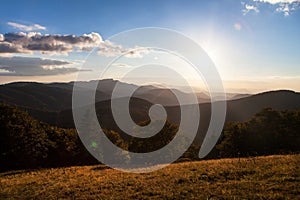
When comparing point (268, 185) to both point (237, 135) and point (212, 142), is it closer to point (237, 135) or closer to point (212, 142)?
point (237, 135)

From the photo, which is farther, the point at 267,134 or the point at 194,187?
the point at 267,134

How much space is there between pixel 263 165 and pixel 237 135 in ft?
206

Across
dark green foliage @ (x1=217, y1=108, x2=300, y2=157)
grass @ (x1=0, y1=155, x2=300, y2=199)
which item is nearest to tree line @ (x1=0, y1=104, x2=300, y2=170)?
dark green foliage @ (x1=217, y1=108, x2=300, y2=157)

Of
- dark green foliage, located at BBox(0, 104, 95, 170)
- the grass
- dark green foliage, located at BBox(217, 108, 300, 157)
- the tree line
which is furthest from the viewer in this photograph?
dark green foliage, located at BBox(217, 108, 300, 157)

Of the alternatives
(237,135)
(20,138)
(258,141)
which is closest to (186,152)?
(237,135)

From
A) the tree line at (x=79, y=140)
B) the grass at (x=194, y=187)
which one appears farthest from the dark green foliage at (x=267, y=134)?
the grass at (x=194, y=187)

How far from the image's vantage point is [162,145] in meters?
76.0

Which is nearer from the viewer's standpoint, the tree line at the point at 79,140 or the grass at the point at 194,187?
the grass at the point at 194,187

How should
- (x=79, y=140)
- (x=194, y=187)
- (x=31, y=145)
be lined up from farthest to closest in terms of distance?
(x=79, y=140) < (x=31, y=145) < (x=194, y=187)

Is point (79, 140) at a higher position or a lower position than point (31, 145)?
lower

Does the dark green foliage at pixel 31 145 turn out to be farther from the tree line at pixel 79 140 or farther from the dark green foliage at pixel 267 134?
the dark green foliage at pixel 267 134

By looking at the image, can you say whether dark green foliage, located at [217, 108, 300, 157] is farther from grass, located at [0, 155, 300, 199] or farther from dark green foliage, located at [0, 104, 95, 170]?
grass, located at [0, 155, 300, 199]

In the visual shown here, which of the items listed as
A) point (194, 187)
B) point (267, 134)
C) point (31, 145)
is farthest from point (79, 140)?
point (194, 187)

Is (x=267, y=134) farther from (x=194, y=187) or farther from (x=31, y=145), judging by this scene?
(x=194, y=187)
